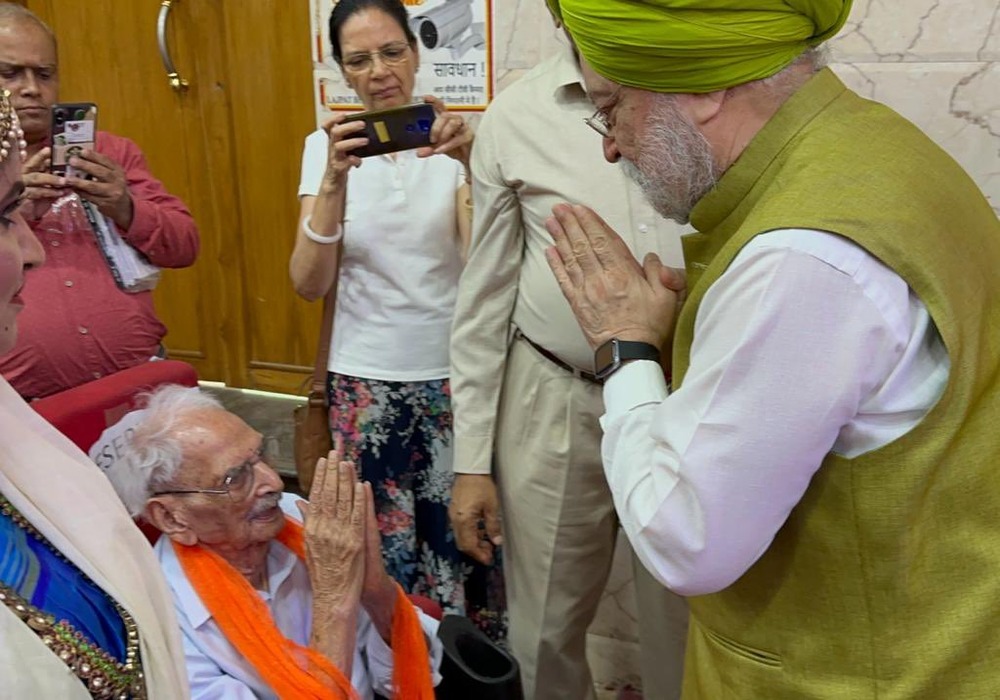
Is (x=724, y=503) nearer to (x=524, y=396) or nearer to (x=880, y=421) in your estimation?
(x=880, y=421)

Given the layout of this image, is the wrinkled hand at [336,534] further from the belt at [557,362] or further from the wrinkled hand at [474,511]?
the belt at [557,362]

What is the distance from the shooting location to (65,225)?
1.77m

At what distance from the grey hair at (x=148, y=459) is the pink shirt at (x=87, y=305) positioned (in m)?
0.38

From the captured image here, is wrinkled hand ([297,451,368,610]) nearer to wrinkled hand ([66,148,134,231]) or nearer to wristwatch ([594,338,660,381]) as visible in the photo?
wristwatch ([594,338,660,381])

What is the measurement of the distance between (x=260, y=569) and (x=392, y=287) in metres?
0.64

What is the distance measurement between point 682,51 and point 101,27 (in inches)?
119

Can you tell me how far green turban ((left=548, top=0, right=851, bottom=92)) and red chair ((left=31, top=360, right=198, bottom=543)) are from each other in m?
1.05

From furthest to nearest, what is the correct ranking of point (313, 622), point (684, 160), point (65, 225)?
point (65, 225) → point (313, 622) → point (684, 160)

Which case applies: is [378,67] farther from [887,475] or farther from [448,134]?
[887,475]

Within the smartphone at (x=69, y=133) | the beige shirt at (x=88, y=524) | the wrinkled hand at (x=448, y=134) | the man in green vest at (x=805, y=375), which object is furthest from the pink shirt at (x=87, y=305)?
the man in green vest at (x=805, y=375)

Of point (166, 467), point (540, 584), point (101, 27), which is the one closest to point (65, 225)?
point (166, 467)

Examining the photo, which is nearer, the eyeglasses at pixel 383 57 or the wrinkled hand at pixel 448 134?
the wrinkled hand at pixel 448 134

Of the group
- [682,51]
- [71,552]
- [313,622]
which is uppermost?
[682,51]

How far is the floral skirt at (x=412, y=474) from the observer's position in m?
1.83
